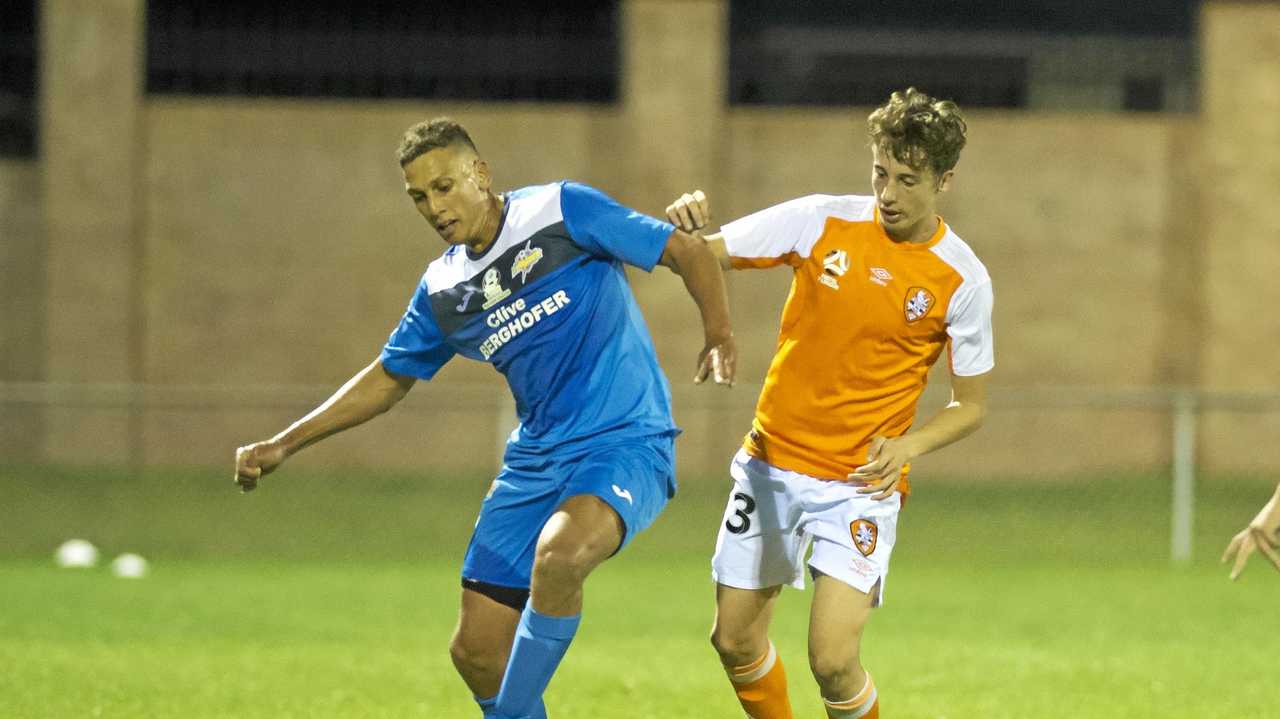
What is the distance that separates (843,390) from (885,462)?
43cm

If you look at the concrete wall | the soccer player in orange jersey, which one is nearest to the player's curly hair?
the soccer player in orange jersey

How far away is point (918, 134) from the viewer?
496 cm

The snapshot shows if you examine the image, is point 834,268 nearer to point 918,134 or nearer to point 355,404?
point 918,134

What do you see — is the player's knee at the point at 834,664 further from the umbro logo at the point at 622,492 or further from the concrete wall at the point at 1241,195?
the concrete wall at the point at 1241,195

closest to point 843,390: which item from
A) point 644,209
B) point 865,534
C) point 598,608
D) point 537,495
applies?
point 865,534

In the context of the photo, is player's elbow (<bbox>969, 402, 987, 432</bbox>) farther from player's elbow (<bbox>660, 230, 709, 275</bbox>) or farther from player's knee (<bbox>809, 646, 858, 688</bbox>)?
player's elbow (<bbox>660, 230, 709, 275</bbox>)

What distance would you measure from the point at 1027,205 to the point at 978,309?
44.1ft

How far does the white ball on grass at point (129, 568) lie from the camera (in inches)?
465

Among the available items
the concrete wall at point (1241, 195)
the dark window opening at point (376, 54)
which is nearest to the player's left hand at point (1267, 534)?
the concrete wall at point (1241, 195)

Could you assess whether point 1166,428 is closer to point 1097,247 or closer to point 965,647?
point 1097,247

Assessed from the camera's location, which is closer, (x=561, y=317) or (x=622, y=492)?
(x=622, y=492)

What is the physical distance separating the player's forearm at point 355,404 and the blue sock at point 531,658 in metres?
1.02

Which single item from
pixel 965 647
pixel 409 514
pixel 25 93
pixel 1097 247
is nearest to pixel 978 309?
pixel 965 647

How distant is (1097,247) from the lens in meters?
18.2
